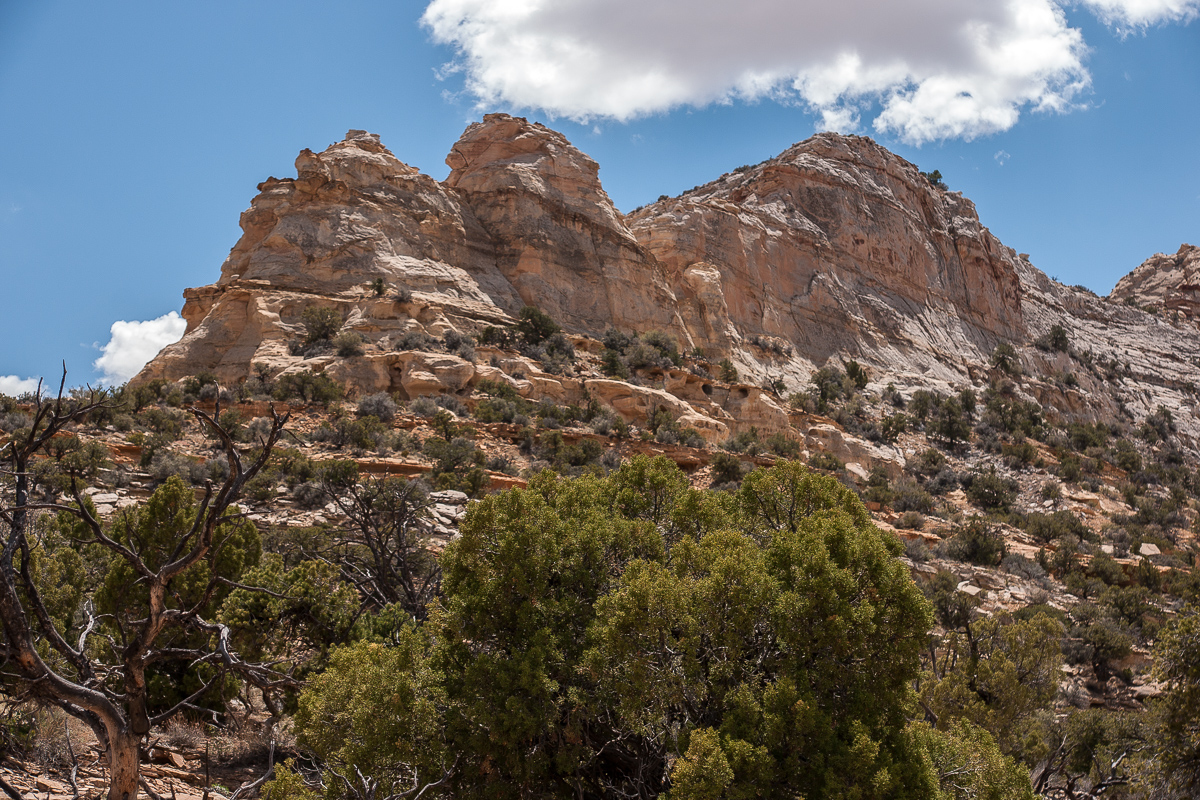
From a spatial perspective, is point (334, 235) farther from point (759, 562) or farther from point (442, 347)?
point (759, 562)

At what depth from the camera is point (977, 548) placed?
79.0 ft

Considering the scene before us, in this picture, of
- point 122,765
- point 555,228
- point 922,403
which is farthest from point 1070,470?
point 122,765

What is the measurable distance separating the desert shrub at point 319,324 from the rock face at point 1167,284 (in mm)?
82119

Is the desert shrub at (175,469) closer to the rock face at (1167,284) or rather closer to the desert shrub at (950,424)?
the desert shrub at (950,424)

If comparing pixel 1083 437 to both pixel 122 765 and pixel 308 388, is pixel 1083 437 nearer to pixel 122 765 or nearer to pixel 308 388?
pixel 308 388

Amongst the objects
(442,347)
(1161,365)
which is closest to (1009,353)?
(1161,365)

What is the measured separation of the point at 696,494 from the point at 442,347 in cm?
2384

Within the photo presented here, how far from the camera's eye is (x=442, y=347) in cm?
3092

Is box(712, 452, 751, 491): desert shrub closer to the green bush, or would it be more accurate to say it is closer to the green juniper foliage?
the green bush

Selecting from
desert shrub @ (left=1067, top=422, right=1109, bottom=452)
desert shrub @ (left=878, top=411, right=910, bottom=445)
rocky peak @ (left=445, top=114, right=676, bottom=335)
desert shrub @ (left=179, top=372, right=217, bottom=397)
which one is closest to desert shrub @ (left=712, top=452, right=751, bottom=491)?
rocky peak @ (left=445, top=114, right=676, bottom=335)

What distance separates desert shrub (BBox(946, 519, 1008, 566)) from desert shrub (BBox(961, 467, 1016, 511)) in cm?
808

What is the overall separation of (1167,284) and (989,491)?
71056 mm

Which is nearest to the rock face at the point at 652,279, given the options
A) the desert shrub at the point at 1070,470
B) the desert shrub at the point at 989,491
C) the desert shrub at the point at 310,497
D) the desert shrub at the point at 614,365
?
the desert shrub at the point at 614,365

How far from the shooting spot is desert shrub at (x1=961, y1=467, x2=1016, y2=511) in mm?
32438
